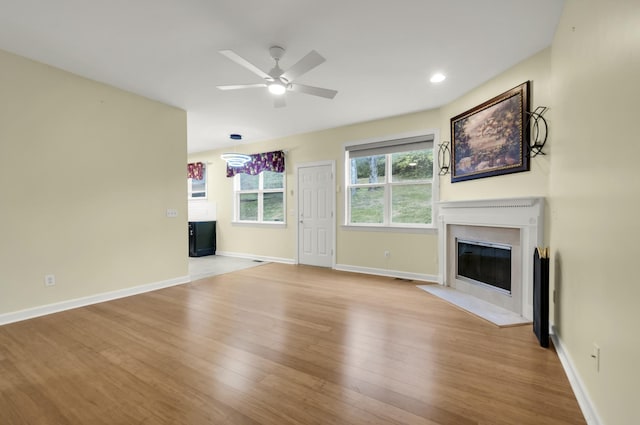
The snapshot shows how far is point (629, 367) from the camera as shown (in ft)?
3.67

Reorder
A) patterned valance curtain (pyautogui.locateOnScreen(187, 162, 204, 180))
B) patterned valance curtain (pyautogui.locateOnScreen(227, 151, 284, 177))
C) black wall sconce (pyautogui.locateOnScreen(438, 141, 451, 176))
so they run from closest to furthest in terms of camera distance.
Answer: black wall sconce (pyautogui.locateOnScreen(438, 141, 451, 176)) → patterned valance curtain (pyautogui.locateOnScreen(227, 151, 284, 177)) → patterned valance curtain (pyautogui.locateOnScreen(187, 162, 204, 180))

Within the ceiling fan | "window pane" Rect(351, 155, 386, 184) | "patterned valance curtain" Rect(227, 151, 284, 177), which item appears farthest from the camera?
"patterned valance curtain" Rect(227, 151, 284, 177)

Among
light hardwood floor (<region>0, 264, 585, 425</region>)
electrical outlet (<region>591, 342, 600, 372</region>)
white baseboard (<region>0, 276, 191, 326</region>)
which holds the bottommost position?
light hardwood floor (<region>0, 264, 585, 425</region>)

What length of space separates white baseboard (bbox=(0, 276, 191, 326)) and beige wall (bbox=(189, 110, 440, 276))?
2.13m

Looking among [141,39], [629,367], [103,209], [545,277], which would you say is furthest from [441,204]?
[103,209]

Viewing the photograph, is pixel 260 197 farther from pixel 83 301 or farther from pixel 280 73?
pixel 280 73

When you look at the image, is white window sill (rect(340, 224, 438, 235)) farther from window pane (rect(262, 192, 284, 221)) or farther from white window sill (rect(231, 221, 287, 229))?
window pane (rect(262, 192, 284, 221))

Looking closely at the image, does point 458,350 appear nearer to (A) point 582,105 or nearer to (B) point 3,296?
(A) point 582,105

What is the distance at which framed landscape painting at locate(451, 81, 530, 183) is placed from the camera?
2844 millimetres

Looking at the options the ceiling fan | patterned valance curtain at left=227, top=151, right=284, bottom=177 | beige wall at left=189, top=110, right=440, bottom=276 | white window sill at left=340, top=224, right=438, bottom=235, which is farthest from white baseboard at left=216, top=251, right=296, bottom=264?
the ceiling fan

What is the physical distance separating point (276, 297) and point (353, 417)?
217 cm

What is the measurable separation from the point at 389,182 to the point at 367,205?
56cm

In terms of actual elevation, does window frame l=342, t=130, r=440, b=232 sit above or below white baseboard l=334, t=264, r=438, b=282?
above

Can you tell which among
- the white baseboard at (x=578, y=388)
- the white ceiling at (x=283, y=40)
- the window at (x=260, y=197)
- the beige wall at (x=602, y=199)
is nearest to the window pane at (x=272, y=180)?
the window at (x=260, y=197)
